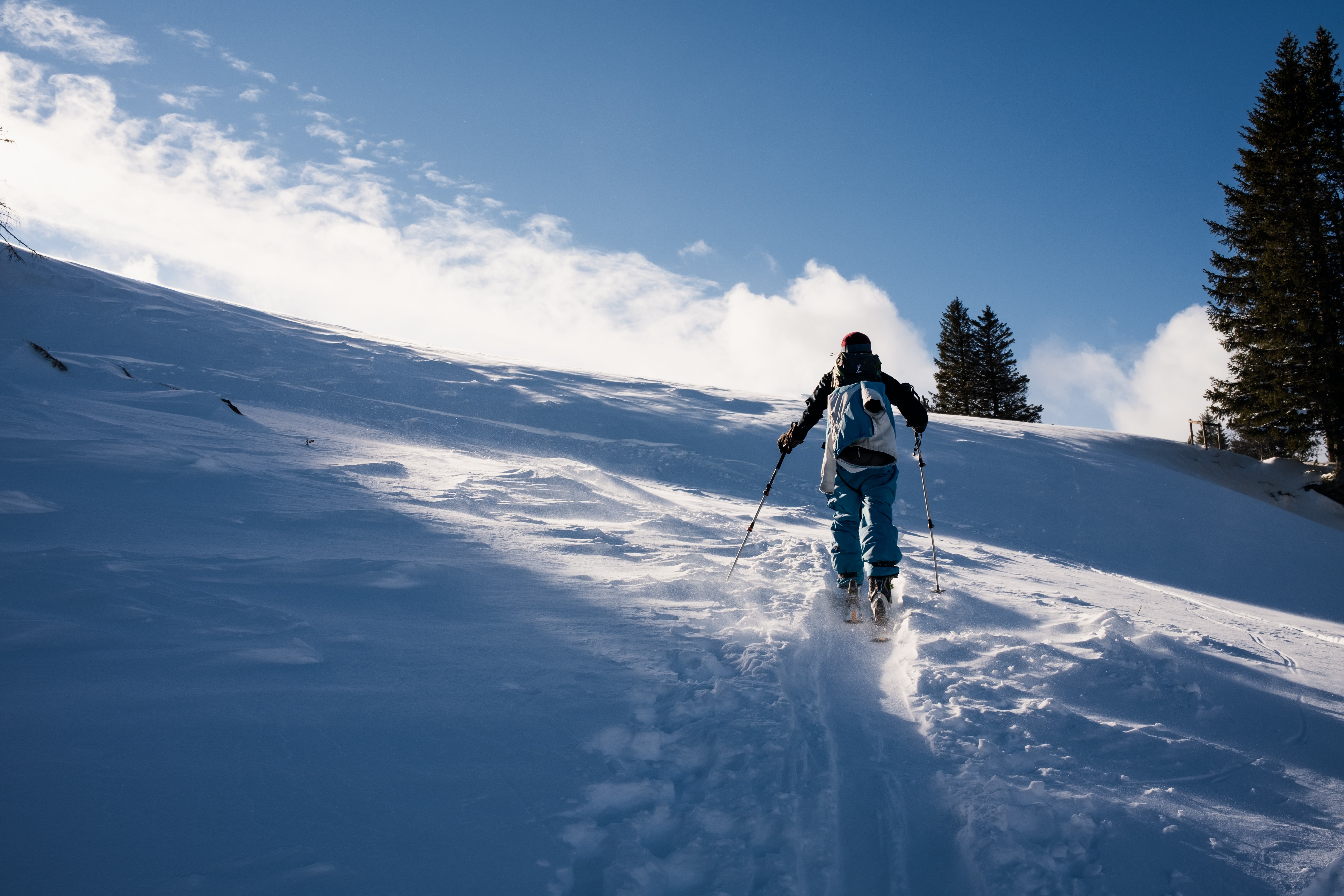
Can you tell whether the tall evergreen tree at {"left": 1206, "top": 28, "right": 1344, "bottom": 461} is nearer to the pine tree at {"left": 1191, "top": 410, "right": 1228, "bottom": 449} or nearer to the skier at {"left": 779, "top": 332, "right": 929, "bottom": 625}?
the pine tree at {"left": 1191, "top": 410, "right": 1228, "bottom": 449}

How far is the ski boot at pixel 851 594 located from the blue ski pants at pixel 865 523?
0.04 m

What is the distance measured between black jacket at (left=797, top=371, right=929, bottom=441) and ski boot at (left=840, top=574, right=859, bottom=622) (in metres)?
1.23

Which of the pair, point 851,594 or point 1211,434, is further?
point 1211,434

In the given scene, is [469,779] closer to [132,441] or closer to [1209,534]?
[132,441]

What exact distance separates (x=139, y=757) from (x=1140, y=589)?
7580mm

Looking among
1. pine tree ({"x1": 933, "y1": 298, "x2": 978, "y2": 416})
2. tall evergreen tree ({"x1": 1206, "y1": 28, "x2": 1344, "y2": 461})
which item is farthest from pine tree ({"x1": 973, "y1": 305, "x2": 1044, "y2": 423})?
tall evergreen tree ({"x1": 1206, "y1": 28, "x2": 1344, "y2": 461})

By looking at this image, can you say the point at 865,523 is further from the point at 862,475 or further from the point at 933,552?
the point at 933,552

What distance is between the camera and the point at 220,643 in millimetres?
2453

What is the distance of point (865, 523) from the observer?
13.8 feet

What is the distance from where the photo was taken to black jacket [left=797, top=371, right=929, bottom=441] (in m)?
4.79

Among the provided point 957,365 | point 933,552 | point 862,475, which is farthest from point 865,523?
point 957,365

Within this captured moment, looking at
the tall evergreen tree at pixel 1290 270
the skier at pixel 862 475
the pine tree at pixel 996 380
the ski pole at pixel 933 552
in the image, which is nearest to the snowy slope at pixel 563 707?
the ski pole at pixel 933 552

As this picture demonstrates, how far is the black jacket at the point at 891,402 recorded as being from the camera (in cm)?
479

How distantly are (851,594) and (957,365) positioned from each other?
1262 inches
